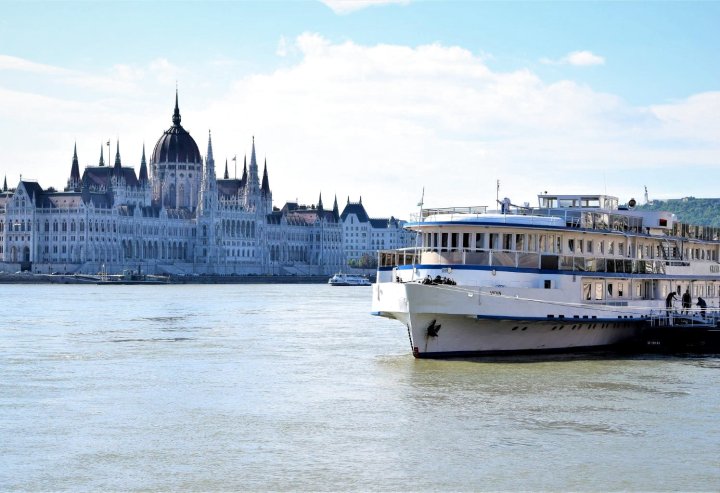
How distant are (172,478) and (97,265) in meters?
178

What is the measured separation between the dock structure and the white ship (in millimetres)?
407

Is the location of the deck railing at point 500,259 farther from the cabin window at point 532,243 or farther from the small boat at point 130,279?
the small boat at point 130,279

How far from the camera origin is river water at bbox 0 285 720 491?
22.3 metres

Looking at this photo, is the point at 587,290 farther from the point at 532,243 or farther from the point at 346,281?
the point at 346,281

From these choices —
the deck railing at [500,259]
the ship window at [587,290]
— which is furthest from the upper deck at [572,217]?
the ship window at [587,290]

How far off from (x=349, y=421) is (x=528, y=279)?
13.2 metres

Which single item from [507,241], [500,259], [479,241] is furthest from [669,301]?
[479,241]

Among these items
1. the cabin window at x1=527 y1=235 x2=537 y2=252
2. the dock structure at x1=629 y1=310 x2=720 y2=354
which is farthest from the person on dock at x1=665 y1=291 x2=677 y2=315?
the cabin window at x1=527 y1=235 x2=537 y2=252

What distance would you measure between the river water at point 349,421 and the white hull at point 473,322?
3.01 ft

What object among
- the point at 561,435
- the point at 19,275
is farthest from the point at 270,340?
the point at 19,275

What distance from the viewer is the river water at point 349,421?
73.1ft

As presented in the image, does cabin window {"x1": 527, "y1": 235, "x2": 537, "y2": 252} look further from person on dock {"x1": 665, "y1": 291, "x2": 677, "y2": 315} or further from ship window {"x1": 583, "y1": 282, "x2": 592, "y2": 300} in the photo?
person on dock {"x1": 665, "y1": 291, "x2": 677, "y2": 315}

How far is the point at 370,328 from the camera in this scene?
60562 millimetres

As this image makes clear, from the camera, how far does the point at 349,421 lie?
27734mm
